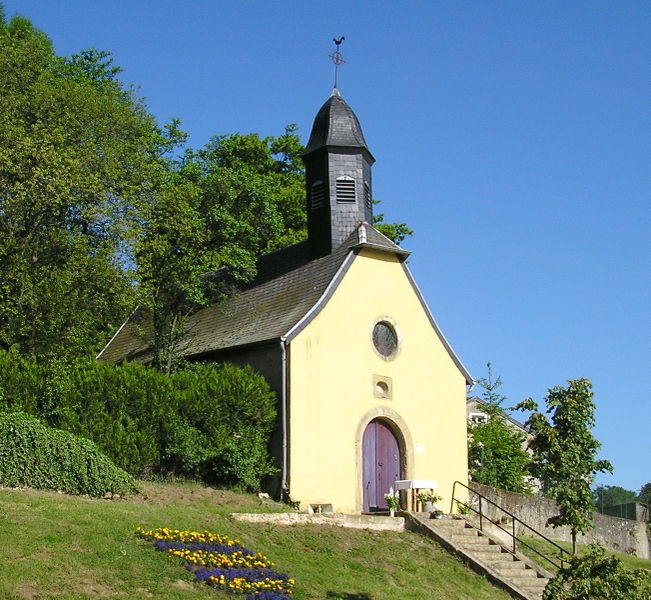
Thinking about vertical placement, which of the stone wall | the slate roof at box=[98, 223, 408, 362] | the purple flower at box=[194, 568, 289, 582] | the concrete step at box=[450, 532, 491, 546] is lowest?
the stone wall

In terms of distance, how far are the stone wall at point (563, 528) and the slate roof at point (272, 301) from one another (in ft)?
24.6

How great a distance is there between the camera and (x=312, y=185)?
28250 millimetres

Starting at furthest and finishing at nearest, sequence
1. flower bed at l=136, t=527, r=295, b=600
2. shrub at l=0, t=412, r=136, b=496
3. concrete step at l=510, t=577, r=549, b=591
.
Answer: concrete step at l=510, t=577, r=549, b=591
shrub at l=0, t=412, r=136, b=496
flower bed at l=136, t=527, r=295, b=600

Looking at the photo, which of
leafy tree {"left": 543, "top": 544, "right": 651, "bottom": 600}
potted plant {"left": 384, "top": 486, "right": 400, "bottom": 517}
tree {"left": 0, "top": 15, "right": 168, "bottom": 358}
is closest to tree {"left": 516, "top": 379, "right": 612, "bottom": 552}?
leafy tree {"left": 543, "top": 544, "right": 651, "bottom": 600}

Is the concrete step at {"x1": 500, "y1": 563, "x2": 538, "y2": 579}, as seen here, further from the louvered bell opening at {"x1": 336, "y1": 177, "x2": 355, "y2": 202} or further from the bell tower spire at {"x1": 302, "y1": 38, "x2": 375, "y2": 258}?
the louvered bell opening at {"x1": 336, "y1": 177, "x2": 355, "y2": 202}

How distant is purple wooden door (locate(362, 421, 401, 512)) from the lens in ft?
81.1

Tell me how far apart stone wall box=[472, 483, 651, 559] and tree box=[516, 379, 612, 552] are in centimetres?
1156

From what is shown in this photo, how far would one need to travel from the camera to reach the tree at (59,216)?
24.9 meters

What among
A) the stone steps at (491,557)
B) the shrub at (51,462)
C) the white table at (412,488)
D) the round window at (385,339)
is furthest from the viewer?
the round window at (385,339)

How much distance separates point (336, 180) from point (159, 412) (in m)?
8.81

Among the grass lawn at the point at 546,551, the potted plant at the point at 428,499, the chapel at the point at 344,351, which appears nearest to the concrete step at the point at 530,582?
the grass lawn at the point at 546,551

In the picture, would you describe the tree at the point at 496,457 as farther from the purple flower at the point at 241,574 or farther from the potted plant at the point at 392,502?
the purple flower at the point at 241,574

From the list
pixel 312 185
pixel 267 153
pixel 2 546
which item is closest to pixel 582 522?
pixel 2 546

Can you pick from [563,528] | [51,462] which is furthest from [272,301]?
[563,528]
